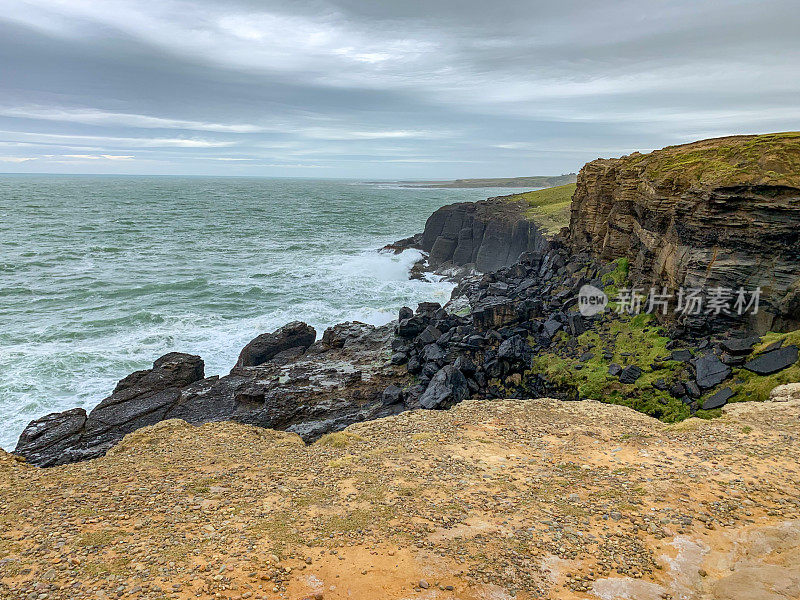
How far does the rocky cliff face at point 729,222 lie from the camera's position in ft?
61.7

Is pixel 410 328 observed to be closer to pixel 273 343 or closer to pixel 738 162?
pixel 273 343

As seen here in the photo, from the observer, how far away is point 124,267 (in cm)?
5462

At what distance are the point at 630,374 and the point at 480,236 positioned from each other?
151 ft

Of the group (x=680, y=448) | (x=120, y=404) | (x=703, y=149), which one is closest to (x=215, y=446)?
(x=120, y=404)

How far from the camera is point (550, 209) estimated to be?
6375cm

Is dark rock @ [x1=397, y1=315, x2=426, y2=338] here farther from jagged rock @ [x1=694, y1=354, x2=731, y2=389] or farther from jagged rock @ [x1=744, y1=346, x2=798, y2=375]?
jagged rock @ [x1=744, y1=346, x2=798, y2=375]

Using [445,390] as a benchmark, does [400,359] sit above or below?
below

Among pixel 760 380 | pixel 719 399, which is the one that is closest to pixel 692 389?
pixel 719 399

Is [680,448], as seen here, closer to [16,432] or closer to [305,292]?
[16,432]

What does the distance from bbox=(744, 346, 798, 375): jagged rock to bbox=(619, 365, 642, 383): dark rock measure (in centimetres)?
383

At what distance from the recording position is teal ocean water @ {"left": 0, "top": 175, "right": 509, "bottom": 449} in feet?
91.3

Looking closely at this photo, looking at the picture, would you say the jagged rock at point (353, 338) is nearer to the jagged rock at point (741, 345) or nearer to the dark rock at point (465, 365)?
the dark rock at point (465, 365)

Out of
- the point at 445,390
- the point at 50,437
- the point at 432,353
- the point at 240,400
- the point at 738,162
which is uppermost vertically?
the point at 738,162

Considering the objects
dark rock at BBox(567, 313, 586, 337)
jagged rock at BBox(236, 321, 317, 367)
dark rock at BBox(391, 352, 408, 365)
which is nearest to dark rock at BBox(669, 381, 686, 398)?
dark rock at BBox(567, 313, 586, 337)
